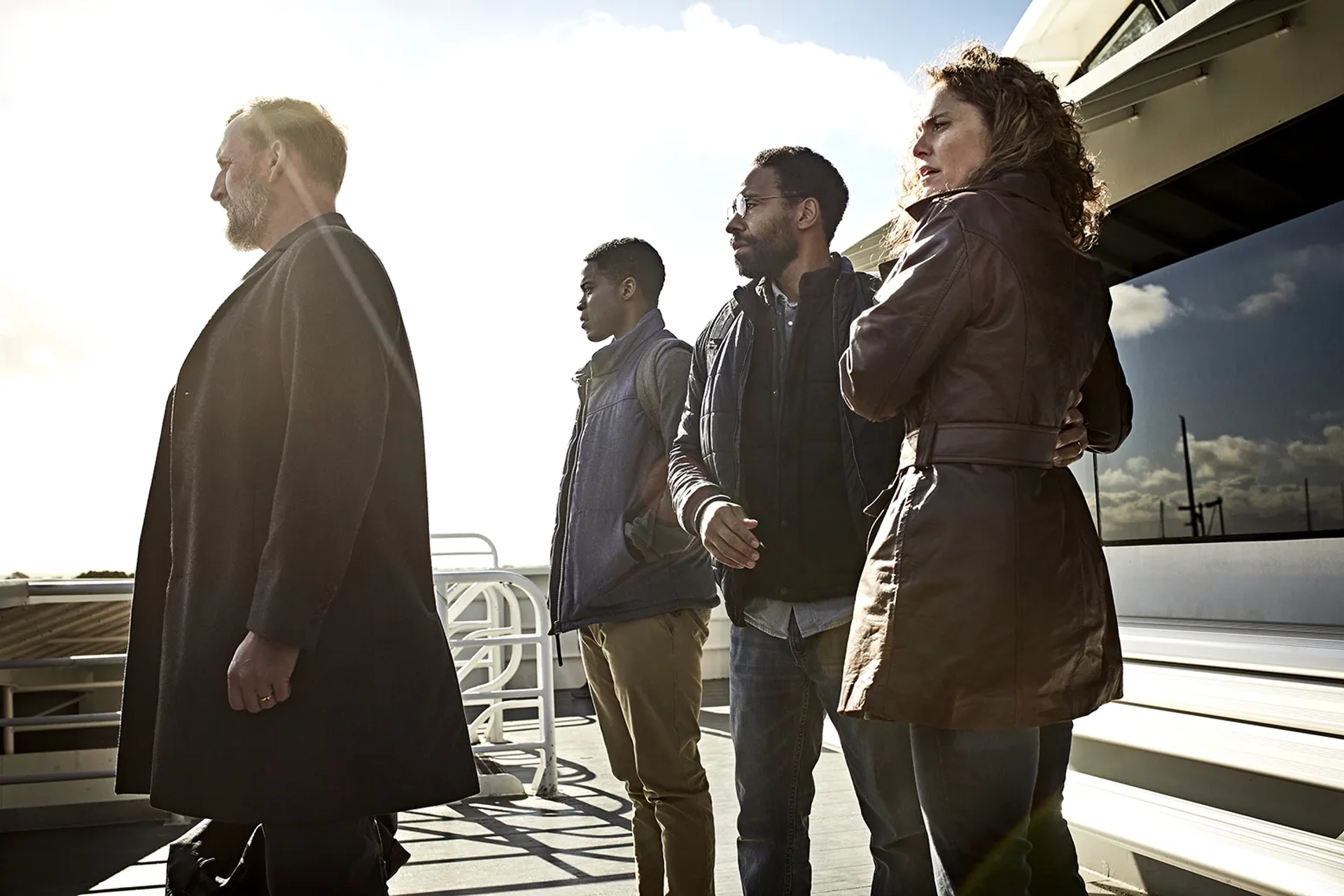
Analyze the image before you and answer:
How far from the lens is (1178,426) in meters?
5.19

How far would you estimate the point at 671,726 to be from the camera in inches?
113

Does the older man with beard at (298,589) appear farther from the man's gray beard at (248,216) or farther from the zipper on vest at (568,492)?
the zipper on vest at (568,492)

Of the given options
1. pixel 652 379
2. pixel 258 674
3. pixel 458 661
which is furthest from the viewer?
pixel 458 661

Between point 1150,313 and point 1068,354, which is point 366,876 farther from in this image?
point 1150,313

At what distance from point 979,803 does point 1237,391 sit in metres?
3.89

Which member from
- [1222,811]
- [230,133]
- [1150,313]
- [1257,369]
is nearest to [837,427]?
[230,133]

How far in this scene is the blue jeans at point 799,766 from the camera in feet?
7.29

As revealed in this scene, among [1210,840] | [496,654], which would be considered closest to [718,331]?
[1210,840]

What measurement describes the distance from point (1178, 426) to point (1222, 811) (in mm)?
2479

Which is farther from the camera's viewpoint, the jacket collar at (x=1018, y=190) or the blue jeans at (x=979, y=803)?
the jacket collar at (x=1018, y=190)

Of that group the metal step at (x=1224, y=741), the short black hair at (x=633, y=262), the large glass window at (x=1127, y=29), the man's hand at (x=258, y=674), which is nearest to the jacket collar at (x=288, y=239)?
the man's hand at (x=258, y=674)

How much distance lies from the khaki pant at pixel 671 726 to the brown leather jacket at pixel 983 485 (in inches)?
49.5

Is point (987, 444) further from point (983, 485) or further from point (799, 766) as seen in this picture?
point (799, 766)

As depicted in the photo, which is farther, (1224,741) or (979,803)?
(1224,741)
